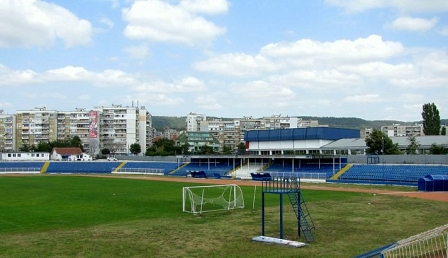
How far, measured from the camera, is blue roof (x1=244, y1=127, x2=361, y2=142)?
3337 inches

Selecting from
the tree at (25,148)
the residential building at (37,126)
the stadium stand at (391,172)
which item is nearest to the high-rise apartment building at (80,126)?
the residential building at (37,126)

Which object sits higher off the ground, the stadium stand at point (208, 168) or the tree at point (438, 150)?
the tree at point (438, 150)

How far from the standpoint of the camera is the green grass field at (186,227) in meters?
17.0

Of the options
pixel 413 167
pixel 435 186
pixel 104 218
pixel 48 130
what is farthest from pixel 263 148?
pixel 48 130

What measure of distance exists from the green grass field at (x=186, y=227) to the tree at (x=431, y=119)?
7118cm

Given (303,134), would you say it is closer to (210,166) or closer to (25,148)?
(210,166)

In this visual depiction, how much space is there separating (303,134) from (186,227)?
6552 centimetres

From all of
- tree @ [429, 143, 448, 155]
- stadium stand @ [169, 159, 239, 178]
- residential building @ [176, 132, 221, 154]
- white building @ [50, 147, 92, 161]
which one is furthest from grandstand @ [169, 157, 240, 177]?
residential building @ [176, 132, 221, 154]

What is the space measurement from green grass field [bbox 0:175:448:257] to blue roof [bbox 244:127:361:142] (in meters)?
50.7

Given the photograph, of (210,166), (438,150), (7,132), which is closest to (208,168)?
(210,166)

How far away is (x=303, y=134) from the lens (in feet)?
281

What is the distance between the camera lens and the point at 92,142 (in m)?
127

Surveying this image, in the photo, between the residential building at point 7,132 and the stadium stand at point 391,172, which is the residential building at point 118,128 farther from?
the stadium stand at point 391,172

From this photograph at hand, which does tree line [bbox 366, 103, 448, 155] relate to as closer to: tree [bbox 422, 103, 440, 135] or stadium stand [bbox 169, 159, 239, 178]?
tree [bbox 422, 103, 440, 135]
